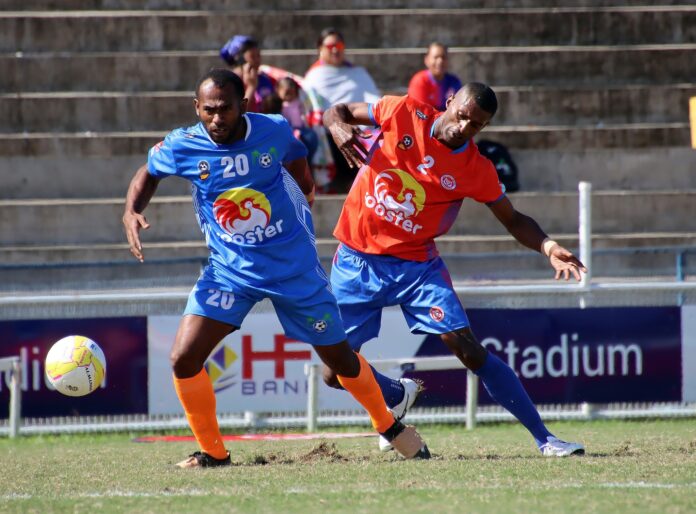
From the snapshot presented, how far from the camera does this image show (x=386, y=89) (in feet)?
48.2

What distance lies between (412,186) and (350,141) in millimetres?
476

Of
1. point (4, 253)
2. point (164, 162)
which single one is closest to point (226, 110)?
point (164, 162)

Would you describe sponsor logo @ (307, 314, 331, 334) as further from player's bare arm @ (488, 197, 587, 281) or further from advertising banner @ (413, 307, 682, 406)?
advertising banner @ (413, 307, 682, 406)

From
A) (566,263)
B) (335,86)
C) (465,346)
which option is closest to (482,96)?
(566,263)

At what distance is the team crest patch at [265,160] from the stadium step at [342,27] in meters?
8.97

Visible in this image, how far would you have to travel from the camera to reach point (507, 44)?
15.4 metres

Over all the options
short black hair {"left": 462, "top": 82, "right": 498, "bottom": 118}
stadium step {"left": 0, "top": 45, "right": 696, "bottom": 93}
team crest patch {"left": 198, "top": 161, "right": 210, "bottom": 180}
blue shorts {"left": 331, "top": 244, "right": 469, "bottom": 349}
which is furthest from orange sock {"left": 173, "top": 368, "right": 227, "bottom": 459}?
stadium step {"left": 0, "top": 45, "right": 696, "bottom": 93}

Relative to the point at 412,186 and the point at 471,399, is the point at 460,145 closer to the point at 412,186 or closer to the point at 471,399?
the point at 412,186

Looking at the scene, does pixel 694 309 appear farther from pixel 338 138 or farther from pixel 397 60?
pixel 397 60

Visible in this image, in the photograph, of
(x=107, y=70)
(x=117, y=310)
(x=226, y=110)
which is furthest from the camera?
(x=107, y=70)

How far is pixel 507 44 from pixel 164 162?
9.79 meters

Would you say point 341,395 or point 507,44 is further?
point 507,44

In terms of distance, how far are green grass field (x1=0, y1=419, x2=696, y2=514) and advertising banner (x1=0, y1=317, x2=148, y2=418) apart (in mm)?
1214

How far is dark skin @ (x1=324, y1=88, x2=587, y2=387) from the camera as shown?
6.66m
